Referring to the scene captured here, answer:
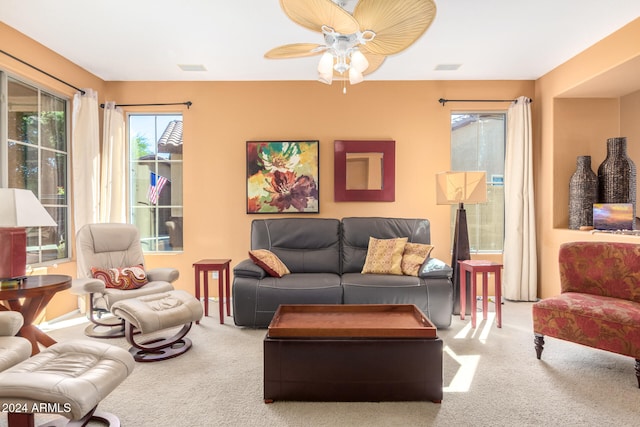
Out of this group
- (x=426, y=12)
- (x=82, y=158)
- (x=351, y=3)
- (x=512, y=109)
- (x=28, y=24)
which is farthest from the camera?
(x=512, y=109)

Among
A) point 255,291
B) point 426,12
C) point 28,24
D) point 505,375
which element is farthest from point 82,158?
point 505,375

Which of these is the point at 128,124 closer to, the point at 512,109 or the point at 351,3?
the point at 351,3

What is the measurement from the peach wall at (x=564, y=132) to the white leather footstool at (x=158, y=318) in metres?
3.89

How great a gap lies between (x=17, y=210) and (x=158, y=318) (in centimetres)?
118

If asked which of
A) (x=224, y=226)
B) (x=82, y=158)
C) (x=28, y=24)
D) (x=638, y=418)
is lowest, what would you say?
(x=638, y=418)

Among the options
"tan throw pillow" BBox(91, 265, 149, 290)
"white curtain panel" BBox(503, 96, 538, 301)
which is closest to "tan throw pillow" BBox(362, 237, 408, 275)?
"white curtain panel" BBox(503, 96, 538, 301)

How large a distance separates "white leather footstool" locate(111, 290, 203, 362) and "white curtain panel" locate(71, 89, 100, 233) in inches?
67.1

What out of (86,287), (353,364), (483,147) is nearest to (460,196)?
(483,147)

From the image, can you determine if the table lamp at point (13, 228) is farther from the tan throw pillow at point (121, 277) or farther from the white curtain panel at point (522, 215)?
the white curtain panel at point (522, 215)

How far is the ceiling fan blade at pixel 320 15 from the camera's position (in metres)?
1.67

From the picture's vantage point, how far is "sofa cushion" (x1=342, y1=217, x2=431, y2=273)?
3.77 meters

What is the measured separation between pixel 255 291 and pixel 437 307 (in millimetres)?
1674

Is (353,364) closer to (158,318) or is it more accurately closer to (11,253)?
(158,318)

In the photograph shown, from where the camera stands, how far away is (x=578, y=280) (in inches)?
108
